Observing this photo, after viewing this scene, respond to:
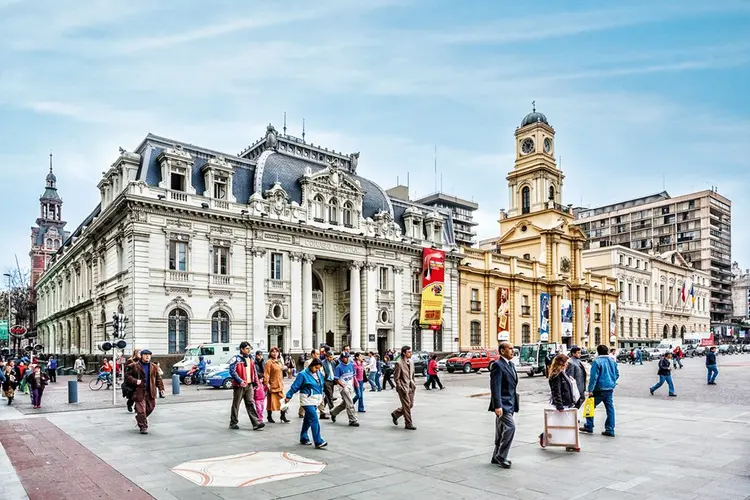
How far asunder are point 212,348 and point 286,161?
1700 centimetres

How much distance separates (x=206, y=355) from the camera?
3378 centimetres

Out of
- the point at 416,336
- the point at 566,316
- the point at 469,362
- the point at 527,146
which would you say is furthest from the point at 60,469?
the point at 527,146

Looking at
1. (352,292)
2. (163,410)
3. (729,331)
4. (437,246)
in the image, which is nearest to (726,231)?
(729,331)

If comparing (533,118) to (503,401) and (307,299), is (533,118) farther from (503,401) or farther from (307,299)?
(503,401)

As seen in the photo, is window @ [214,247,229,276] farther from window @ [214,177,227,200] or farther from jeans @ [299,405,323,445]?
jeans @ [299,405,323,445]

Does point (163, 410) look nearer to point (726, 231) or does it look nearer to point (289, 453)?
point (289, 453)

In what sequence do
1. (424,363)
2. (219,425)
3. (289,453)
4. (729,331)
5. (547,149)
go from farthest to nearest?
1. (729,331)
2. (547,149)
3. (424,363)
4. (219,425)
5. (289,453)

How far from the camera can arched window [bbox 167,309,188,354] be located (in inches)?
1475

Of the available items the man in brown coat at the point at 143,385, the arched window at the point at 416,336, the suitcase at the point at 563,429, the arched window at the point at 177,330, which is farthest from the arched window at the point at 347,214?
the suitcase at the point at 563,429

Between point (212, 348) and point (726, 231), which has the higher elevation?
point (726, 231)

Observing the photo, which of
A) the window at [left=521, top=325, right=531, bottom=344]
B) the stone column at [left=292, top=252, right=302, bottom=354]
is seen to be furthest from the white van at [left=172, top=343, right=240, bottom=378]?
the window at [left=521, top=325, right=531, bottom=344]

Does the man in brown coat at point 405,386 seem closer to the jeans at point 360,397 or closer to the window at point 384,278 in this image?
the jeans at point 360,397

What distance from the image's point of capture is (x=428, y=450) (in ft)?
39.5

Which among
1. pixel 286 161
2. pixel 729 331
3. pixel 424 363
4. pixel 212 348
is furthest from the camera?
pixel 729 331
